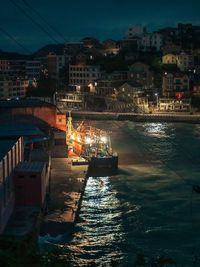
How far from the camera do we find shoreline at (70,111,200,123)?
22094 millimetres

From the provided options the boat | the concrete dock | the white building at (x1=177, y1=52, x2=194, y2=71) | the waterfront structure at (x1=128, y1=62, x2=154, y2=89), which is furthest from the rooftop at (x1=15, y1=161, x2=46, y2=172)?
the white building at (x1=177, y1=52, x2=194, y2=71)

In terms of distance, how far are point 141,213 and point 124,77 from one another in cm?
2037

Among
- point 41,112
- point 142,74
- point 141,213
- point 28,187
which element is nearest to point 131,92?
point 142,74

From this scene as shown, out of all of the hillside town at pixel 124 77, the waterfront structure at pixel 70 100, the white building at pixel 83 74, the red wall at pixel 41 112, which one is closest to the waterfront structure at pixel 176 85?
the hillside town at pixel 124 77

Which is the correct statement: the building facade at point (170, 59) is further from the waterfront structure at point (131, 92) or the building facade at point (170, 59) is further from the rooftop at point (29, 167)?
the rooftop at point (29, 167)

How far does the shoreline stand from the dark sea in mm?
8577

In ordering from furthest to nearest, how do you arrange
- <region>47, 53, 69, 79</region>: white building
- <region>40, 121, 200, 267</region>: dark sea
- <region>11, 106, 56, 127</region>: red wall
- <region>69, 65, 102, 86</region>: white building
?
<region>47, 53, 69, 79</region>: white building
<region>69, 65, 102, 86</region>: white building
<region>11, 106, 56, 127</region>: red wall
<region>40, 121, 200, 267</region>: dark sea

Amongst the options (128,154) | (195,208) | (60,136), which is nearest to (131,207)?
(195,208)

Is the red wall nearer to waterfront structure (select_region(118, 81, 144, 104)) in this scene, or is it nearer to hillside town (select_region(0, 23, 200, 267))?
hillside town (select_region(0, 23, 200, 267))

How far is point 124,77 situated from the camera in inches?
1082

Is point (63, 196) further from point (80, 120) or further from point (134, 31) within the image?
point (134, 31)

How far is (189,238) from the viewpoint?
6.84m

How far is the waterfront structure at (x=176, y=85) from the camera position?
24.5 m

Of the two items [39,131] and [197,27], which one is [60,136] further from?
[197,27]
